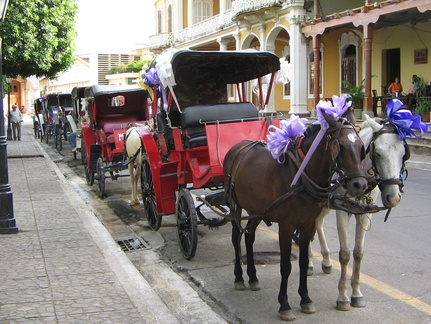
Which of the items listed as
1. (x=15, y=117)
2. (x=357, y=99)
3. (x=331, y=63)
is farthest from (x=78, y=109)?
(x=331, y=63)

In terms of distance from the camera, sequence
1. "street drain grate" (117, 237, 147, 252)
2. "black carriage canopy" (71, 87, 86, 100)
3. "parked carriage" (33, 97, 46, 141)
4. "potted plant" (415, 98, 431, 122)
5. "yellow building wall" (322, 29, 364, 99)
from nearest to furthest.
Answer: "street drain grate" (117, 237, 147, 252), "black carriage canopy" (71, 87, 86, 100), "potted plant" (415, 98, 431, 122), "yellow building wall" (322, 29, 364, 99), "parked carriage" (33, 97, 46, 141)

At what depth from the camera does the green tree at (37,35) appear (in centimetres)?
1908

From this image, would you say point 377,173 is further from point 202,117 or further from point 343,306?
point 202,117

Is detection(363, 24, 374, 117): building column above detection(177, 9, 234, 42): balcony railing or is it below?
below

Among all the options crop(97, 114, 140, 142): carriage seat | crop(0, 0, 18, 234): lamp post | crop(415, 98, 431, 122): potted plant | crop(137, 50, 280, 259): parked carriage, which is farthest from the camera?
crop(415, 98, 431, 122): potted plant

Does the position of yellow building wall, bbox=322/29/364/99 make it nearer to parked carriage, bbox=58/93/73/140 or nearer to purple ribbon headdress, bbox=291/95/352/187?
parked carriage, bbox=58/93/73/140

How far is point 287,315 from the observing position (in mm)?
4820

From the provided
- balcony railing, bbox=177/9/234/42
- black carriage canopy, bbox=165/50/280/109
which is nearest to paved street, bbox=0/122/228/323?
black carriage canopy, bbox=165/50/280/109

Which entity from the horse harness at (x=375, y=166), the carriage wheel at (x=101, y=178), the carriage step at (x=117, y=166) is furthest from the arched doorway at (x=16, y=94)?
the horse harness at (x=375, y=166)

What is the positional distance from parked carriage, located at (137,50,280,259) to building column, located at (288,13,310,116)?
50.3 ft

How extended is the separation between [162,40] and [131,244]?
32002 mm

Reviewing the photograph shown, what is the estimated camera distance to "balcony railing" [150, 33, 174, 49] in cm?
3781

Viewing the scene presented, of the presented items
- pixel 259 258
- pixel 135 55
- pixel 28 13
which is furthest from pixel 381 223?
pixel 135 55

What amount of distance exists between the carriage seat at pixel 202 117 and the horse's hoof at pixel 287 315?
292 centimetres
